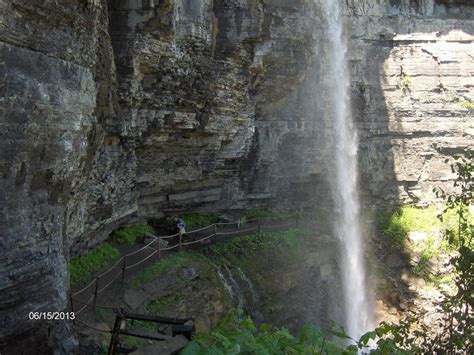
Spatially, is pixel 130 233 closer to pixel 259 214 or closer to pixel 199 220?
pixel 199 220

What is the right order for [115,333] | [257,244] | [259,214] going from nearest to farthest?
1. [115,333]
2. [257,244]
3. [259,214]

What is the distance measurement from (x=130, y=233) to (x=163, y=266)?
2463 mm

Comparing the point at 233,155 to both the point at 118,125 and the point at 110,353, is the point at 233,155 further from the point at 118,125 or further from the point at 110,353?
the point at 110,353

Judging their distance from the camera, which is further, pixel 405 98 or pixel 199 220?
pixel 405 98

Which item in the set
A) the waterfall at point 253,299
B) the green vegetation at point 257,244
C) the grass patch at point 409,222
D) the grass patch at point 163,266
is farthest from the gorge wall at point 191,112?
the waterfall at point 253,299

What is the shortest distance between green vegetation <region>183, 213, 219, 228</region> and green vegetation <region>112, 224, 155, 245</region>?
161 cm

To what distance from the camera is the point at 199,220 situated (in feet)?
51.6

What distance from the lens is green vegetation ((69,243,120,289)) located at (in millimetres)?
10203

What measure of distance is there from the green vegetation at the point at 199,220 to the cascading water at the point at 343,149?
4.98m

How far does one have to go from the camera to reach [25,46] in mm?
6203

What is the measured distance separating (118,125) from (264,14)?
254 inches

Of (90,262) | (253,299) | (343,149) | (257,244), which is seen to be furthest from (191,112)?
(343,149)

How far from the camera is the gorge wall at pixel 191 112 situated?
6535mm

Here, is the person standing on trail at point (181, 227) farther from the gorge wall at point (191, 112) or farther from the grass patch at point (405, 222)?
the grass patch at point (405, 222)
